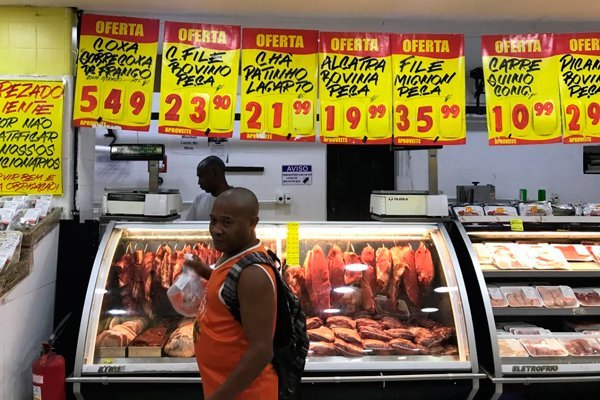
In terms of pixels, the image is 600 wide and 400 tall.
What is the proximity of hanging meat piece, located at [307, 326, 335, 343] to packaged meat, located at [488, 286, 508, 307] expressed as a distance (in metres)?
1.32

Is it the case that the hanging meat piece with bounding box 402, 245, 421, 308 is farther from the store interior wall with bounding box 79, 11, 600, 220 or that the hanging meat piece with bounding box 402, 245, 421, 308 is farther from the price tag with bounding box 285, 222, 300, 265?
the store interior wall with bounding box 79, 11, 600, 220

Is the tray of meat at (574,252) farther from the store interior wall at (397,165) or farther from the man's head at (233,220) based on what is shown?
the man's head at (233,220)

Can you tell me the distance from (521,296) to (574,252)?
2.17ft

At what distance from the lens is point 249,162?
24.7 ft

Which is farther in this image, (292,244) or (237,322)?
(292,244)

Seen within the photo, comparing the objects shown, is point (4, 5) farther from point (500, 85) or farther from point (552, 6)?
point (552, 6)

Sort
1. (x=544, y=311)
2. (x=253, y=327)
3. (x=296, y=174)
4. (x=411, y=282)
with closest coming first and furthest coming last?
(x=253, y=327) < (x=544, y=311) < (x=411, y=282) < (x=296, y=174)

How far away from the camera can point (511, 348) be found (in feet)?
11.5

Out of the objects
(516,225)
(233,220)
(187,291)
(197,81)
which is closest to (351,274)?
(516,225)

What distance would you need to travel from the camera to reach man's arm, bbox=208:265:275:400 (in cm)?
198

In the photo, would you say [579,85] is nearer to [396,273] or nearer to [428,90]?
[428,90]

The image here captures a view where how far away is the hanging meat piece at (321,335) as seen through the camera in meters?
3.43

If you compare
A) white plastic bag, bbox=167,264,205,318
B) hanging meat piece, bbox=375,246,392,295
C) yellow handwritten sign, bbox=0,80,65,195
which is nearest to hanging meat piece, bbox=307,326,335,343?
hanging meat piece, bbox=375,246,392,295

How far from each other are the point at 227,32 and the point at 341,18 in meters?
1.15
